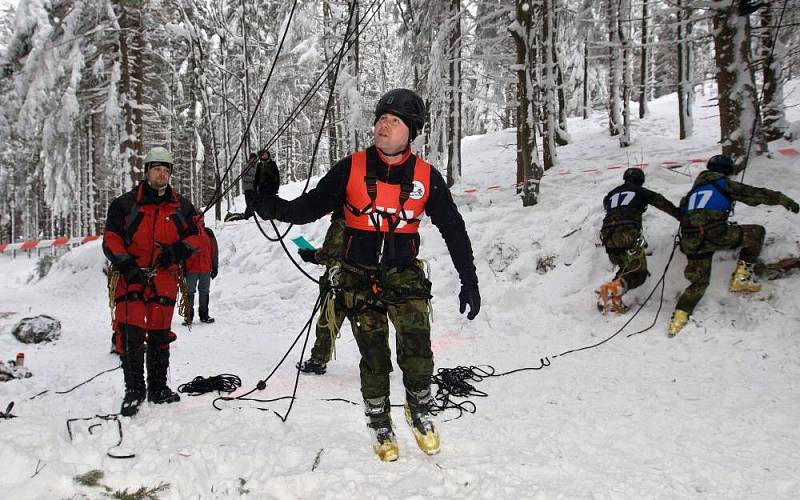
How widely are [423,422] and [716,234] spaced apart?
4.69m

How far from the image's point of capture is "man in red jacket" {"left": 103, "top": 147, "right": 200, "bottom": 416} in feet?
13.5

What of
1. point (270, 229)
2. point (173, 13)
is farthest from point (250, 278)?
point (173, 13)

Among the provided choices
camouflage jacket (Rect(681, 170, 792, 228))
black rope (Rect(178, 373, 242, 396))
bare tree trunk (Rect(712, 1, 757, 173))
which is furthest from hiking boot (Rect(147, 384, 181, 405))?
bare tree trunk (Rect(712, 1, 757, 173))

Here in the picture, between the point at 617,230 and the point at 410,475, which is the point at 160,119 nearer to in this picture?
the point at 617,230

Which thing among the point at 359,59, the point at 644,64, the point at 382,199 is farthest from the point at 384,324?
the point at 644,64

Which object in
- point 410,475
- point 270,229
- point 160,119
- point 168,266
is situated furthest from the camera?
point 160,119

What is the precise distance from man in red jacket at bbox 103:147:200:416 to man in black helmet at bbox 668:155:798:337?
5681mm

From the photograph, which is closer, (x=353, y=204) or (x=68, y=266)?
(x=353, y=204)

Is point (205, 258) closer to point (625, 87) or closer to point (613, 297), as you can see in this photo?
point (613, 297)

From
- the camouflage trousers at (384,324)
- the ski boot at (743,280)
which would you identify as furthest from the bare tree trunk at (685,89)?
the camouflage trousers at (384,324)

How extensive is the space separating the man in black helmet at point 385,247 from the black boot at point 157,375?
215cm

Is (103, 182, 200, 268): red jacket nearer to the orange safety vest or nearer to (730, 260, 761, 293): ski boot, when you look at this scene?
the orange safety vest

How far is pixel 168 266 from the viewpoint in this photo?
4.24 m

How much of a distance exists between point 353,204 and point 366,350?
1.03 m
